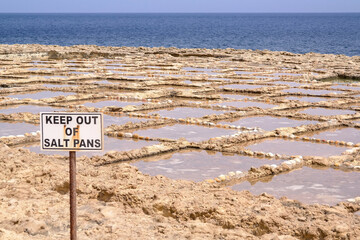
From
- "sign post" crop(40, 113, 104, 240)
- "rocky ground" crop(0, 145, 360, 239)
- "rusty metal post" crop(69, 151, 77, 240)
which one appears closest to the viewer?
"sign post" crop(40, 113, 104, 240)

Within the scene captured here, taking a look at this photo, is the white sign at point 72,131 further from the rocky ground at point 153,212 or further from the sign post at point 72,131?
the rocky ground at point 153,212

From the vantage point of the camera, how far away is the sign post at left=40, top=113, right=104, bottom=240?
3457 millimetres

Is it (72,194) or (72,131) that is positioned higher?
(72,131)

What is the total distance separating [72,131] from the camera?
3494 mm

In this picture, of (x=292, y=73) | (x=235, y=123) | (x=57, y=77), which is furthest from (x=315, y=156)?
(x=292, y=73)

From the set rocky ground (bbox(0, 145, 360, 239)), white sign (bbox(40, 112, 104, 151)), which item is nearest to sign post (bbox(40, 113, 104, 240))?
white sign (bbox(40, 112, 104, 151))

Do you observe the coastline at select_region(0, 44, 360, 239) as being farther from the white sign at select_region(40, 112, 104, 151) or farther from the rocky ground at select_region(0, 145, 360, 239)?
the white sign at select_region(40, 112, 104, 151)

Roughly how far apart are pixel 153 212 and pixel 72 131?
1.34m

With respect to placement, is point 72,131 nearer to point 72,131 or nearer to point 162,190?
point 72,131

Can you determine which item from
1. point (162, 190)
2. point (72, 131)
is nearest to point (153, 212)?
point (162, 190)

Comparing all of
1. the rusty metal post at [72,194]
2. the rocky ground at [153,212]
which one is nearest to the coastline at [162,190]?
the rocky ground at [153,212]

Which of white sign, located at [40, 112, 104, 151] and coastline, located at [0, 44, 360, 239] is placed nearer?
white sign, located at [40, 112, 104, 151]

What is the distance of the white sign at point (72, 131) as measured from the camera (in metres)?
3.46

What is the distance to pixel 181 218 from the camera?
4473mm
